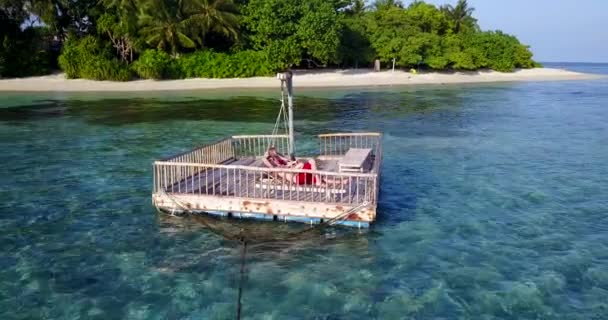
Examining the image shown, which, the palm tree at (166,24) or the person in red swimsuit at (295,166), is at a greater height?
the palm tree at (166,24)

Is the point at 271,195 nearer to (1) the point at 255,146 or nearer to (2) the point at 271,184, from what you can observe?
(2) the point at 271,184

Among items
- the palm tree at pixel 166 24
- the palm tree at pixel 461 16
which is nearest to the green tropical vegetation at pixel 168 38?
the palm tree at pixel 166 24

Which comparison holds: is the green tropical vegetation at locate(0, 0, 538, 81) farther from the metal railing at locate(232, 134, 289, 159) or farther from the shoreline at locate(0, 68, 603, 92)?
the metal railing at locate(232, 134, 289, 159)

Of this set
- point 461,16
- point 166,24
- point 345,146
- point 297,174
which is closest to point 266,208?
point 297,174

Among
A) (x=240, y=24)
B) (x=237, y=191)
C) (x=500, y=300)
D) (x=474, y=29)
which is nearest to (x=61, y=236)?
(x=237, y=191)

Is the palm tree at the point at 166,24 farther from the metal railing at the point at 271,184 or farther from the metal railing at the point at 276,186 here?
the metal railing at the point at 276,186

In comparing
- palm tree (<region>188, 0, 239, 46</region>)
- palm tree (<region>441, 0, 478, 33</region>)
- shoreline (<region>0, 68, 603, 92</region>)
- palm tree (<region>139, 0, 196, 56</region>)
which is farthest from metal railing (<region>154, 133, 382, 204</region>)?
palm tree (<region>441, 0, 478, 33</region>)
